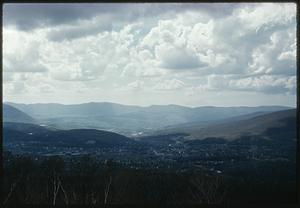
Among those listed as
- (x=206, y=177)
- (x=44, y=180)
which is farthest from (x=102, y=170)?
(x=206, y=177)

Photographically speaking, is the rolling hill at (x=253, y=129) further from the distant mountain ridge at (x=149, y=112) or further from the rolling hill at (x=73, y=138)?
the distant mountain ridge at (x=149, y=112)

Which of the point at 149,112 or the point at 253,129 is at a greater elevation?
the point at 149,112

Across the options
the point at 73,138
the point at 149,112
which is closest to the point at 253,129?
the point at 73,138

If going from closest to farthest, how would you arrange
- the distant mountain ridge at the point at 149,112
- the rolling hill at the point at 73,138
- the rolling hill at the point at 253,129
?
1. the rolling hill at the point at 73,138
2. the rolling hill at the point at 253,129
3. the distant mountain ridge at the point at 149,112

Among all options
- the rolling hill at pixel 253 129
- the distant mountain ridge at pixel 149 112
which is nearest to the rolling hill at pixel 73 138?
the rolling hill at pixel 253 129

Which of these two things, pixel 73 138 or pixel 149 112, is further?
pixel 149 112

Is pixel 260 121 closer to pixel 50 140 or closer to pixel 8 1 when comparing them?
pixel 50 140

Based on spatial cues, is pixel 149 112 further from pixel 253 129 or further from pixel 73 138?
pixel 73 138

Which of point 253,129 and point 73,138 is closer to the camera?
point 73,138

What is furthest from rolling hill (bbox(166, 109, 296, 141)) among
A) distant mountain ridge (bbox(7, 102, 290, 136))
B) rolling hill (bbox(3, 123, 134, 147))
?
distant mountain ridge (bbox(7, 102, 290, 136))

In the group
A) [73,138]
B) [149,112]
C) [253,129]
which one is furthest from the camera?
[149,112]

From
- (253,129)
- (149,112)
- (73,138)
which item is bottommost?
(73,138)

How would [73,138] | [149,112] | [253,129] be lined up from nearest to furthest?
[73,138] < [253,129] < [149,112]
